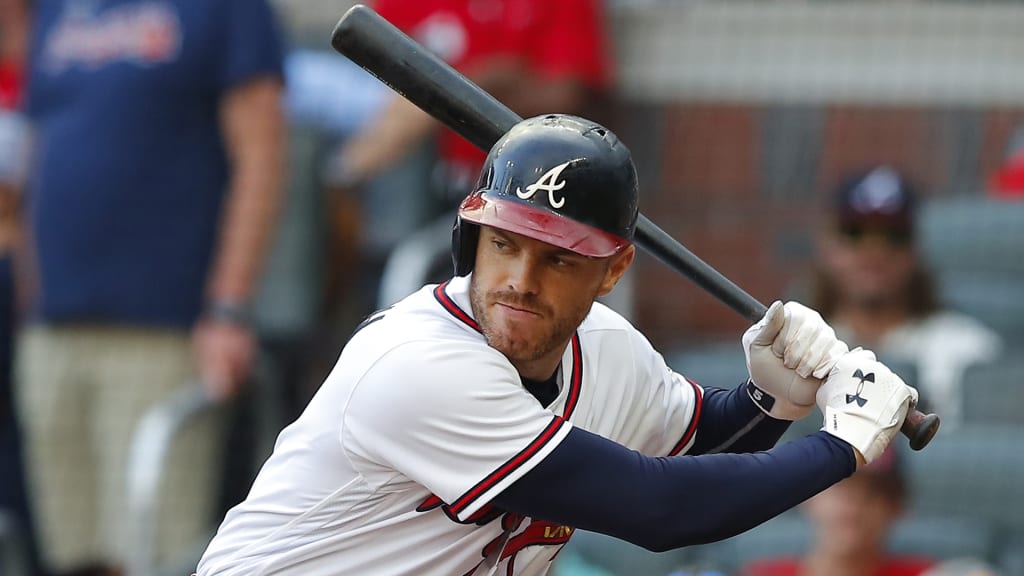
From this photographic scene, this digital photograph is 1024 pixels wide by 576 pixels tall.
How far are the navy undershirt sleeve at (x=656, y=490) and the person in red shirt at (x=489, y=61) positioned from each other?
114 inches

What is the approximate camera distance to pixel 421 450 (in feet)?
9.14

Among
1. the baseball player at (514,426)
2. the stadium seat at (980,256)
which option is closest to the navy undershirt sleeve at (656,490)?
the baseball player at (514,426)

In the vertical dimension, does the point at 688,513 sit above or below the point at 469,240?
below

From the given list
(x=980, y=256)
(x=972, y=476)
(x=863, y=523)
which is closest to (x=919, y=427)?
(x=863, y=523)

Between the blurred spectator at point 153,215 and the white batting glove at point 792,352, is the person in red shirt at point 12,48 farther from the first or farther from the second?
the white batting glove at point 792,352

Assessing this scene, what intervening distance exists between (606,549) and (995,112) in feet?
7.01

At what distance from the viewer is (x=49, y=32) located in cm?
522

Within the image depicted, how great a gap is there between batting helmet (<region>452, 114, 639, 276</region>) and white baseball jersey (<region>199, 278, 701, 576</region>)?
20cm

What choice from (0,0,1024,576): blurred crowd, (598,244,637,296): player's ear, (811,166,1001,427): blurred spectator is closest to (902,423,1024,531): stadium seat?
(0,0,1024,576): blurred crowd

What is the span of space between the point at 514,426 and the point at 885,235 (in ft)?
8.72

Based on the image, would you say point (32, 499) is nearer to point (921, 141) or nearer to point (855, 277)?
point (855, 277)

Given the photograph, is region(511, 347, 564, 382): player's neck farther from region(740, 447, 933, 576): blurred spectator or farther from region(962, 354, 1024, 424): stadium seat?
region(962, 354, 1024, 424): stadium seat

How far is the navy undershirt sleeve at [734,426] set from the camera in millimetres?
3152

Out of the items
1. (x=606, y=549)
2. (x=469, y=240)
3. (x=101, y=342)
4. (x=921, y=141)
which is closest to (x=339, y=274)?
(x=101, y=342)
